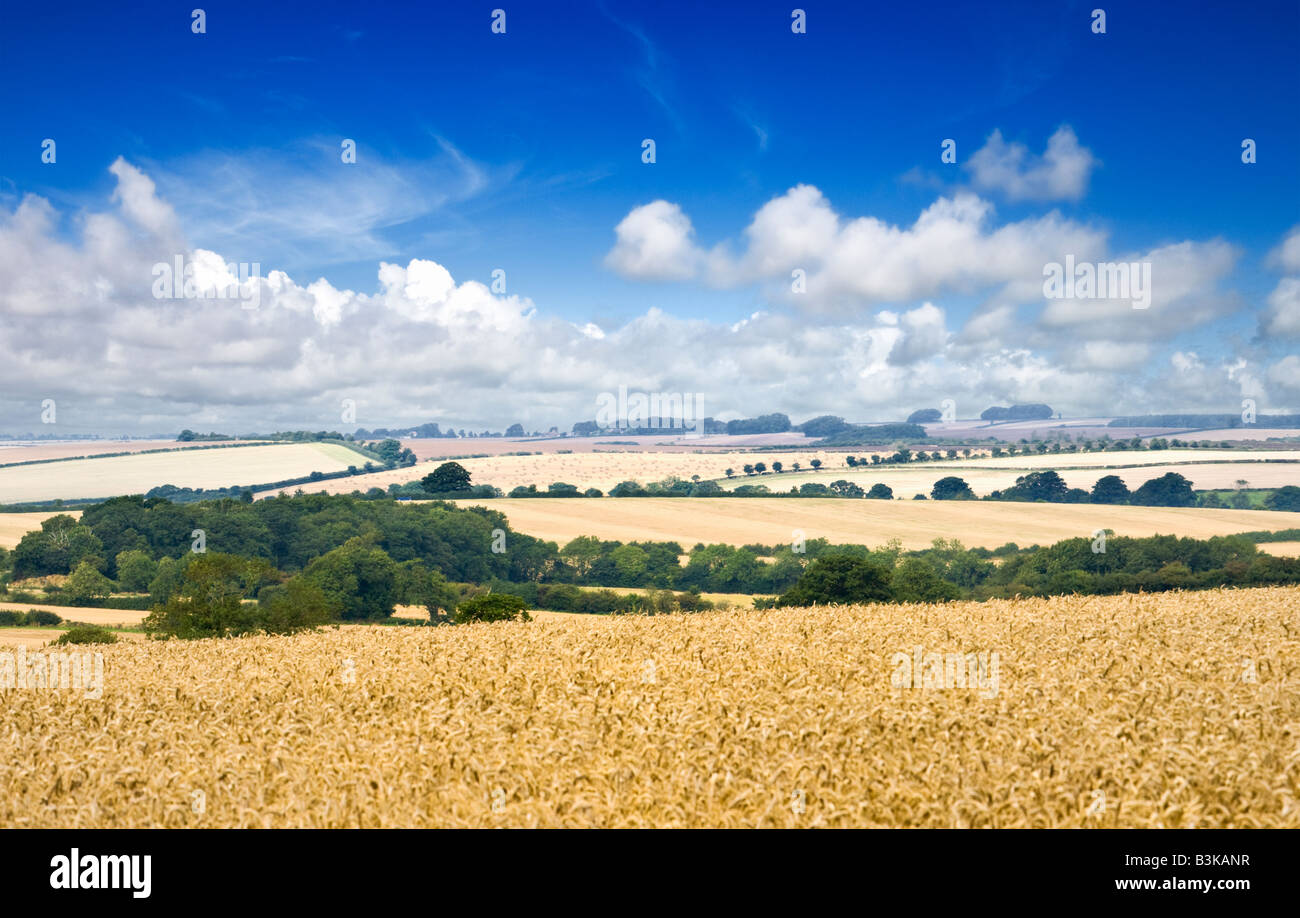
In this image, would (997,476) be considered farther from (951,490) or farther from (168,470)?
(168,470)

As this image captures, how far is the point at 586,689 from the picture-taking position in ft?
38.7

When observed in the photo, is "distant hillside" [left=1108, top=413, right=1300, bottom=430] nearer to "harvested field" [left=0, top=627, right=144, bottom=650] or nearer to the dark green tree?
the dark green tree

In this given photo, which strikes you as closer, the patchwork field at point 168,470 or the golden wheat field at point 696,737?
the golden wheat field at point 696,737

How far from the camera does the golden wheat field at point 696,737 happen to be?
7.50m

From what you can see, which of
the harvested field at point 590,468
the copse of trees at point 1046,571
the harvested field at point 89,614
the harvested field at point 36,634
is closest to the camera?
the harvested field at point 36,634

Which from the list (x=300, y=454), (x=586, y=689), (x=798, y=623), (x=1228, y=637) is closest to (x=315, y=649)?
(x=586, y=689)

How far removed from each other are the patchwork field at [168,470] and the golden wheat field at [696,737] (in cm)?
12155

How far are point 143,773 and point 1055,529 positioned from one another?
8254 centimetres

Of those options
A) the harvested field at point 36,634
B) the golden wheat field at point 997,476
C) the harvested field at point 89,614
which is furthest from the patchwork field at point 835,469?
the harvested field at point 36,634

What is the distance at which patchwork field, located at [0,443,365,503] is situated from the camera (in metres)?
120

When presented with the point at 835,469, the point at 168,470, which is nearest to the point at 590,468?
the point at 835,469

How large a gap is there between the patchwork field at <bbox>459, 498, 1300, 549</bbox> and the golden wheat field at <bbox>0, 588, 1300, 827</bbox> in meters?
65.9

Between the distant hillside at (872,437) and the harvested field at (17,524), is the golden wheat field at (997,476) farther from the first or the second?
the harvested field at (17,524)

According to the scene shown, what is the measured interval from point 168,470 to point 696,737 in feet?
497
